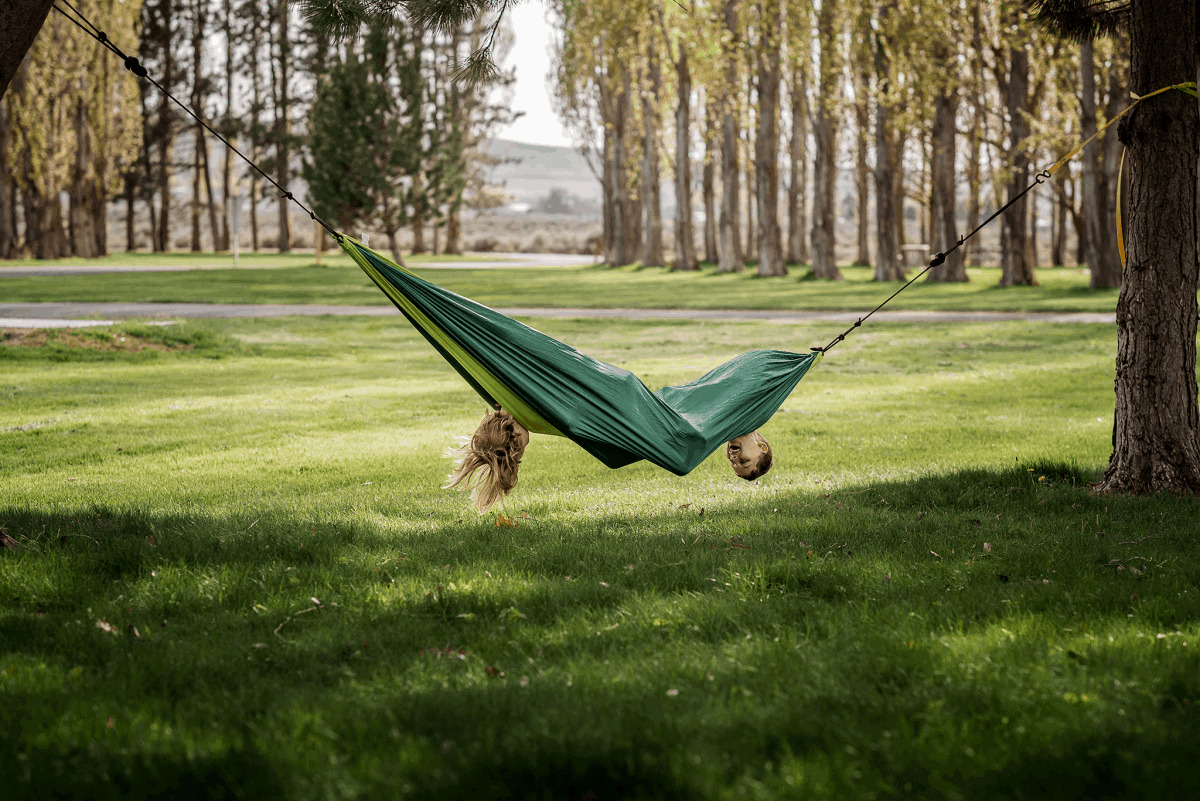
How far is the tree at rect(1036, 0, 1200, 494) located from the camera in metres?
3.90

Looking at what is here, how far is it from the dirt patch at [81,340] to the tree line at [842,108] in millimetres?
12552

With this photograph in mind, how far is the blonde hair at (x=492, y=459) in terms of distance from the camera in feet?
11.5

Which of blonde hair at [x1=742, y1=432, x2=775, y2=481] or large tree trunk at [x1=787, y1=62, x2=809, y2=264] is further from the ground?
large tree trunk at [x1=787, y1=62, x2=809, y2=264]

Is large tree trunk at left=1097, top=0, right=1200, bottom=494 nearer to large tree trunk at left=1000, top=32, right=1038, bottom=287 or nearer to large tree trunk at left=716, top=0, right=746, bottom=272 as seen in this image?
large tree trunk at left=1000, top=32, right=1038, bottom=287

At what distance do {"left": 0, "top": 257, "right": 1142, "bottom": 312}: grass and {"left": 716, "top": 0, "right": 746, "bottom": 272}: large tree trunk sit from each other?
5.48 feet

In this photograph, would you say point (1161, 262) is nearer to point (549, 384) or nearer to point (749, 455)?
point (749, 455)

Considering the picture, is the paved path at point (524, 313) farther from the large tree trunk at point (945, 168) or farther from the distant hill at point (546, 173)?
the distant hill at point (546, 173)

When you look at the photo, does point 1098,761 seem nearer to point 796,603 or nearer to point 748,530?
point 796,603

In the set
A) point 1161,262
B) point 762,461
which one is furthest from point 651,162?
point 762,461

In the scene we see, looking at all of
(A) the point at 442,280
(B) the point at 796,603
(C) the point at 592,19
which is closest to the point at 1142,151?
(B) the point at 796,603

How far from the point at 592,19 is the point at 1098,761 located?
2354 centimetres

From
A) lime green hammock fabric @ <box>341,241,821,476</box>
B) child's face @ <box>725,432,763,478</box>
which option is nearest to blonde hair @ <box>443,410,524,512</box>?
lime green hammock fabric @ <box>341,241,821,476</box>

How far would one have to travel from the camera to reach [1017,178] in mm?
17891

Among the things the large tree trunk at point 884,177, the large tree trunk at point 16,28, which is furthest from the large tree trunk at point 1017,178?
the large tree trunk at point 16,28
